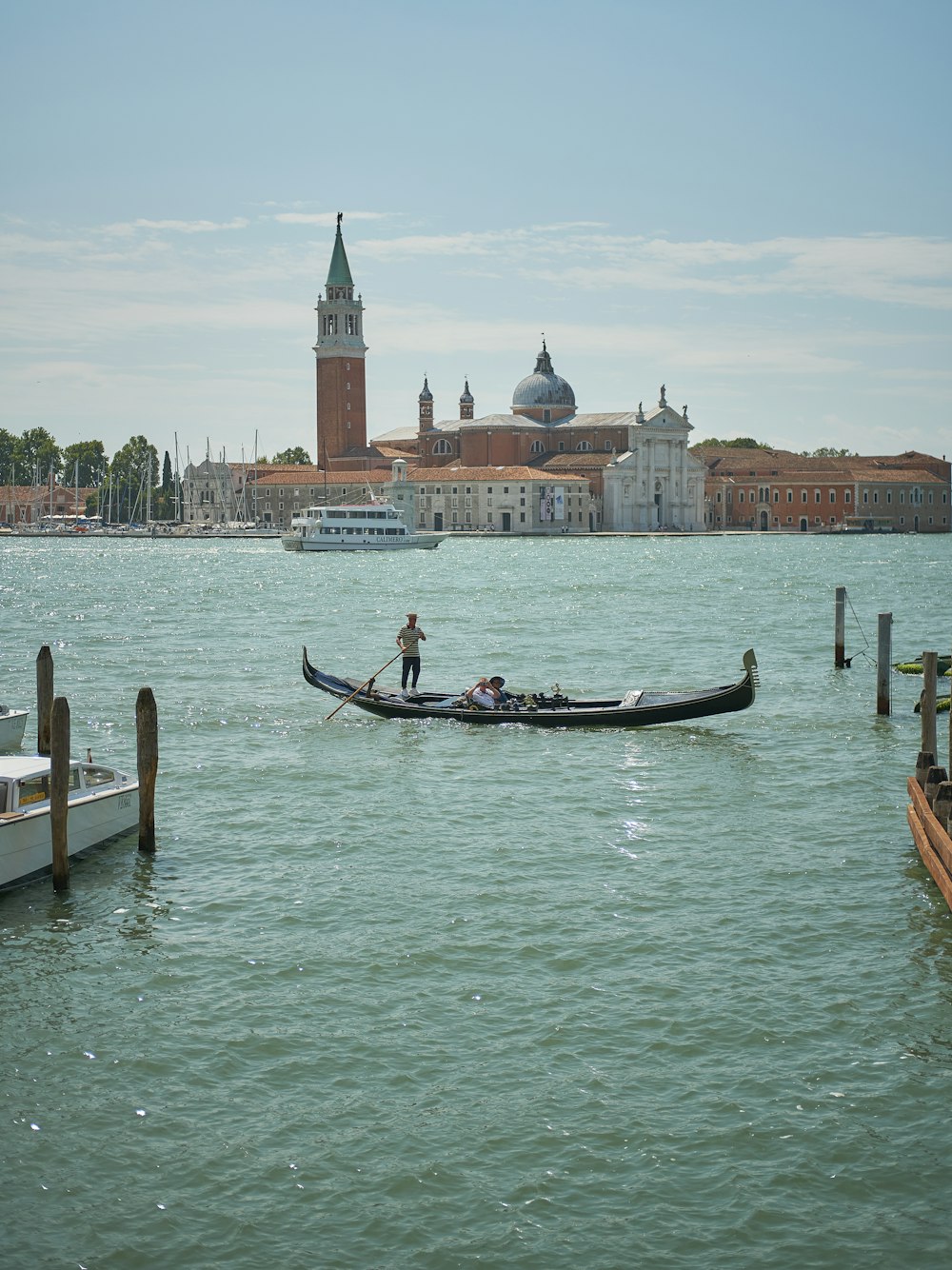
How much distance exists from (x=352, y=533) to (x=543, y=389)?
1448 inches

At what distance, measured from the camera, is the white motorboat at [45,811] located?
37.7 feet

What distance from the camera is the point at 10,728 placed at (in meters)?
16.4

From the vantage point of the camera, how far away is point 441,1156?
729cm

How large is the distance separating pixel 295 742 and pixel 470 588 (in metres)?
35.9

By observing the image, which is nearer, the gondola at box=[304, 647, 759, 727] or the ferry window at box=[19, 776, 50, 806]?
the ferry window at box=[19, 776, 50, 806]

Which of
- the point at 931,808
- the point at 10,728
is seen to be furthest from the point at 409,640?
the point at 931,808

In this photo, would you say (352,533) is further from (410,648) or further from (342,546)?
(410,648)

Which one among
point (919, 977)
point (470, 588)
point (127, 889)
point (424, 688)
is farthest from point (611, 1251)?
point (470, 588)

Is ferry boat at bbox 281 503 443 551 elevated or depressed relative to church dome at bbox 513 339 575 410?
depressed

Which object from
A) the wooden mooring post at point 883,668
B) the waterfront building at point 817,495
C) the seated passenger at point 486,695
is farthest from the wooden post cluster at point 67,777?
the waterfront building at point 817,495

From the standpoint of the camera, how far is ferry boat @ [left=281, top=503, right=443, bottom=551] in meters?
92.8

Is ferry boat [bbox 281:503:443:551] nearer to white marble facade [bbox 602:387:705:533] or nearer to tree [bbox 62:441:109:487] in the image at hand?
white marble facade [bbox 602:387:705:533]

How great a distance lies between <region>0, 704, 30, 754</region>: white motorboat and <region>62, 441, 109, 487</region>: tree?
128230mm

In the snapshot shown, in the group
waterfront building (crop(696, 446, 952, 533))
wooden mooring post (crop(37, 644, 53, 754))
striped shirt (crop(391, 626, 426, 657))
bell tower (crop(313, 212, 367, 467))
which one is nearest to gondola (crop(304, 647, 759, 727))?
striped shirt (crop(391, 626, 426, 657))
